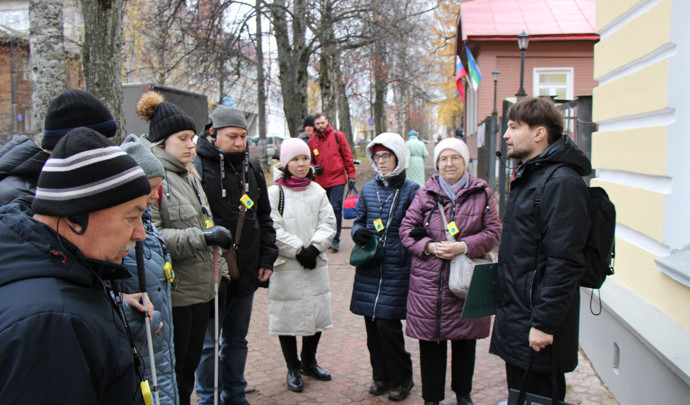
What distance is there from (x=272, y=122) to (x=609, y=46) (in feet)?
222

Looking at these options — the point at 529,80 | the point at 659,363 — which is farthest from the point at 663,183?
the point at 529,80

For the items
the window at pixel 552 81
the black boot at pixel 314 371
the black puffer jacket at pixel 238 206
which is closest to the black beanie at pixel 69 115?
the black puffer jacket at pixel 238 206

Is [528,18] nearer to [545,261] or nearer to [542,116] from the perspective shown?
[542,116]

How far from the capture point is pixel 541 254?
2809 millimetres

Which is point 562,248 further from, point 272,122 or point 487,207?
point 272,122

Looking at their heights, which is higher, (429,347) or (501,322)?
(501,322)

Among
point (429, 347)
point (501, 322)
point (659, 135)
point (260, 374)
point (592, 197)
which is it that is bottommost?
point (260, 374)

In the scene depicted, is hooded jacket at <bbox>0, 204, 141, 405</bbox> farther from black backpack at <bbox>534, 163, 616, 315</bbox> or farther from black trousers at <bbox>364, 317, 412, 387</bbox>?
black trousers at <bbox>364, 317, 412, 387</bbox>

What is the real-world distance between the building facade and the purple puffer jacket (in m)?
1.02

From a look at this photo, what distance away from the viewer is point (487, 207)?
388 cm

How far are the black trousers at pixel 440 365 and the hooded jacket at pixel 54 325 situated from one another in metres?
2.72

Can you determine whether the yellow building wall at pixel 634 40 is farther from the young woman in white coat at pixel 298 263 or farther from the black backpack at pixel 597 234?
the young woman in white coat at pixel 298 263

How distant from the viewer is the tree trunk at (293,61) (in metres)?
15.0

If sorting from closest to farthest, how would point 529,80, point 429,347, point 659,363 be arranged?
point 659,363, point 429,347, point 529,80
